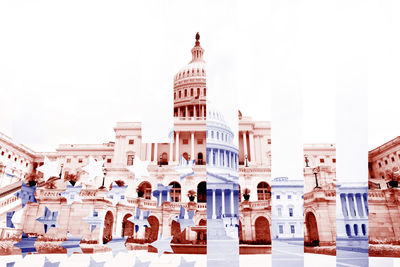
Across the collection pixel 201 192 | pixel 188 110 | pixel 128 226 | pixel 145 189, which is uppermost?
pixel 188 110

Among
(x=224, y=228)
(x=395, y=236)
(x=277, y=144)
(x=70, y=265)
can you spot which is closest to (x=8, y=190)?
(x=70, y=265)

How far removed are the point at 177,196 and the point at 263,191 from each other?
17.1 feet

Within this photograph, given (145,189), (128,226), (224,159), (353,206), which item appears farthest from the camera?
(145,189)

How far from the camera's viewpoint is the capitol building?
732cm

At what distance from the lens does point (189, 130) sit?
23062mm

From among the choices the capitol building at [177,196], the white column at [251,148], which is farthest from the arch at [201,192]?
the white column at [251,148]

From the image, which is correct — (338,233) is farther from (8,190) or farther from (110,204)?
(8,190)

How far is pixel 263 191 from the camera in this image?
1739 centimetres

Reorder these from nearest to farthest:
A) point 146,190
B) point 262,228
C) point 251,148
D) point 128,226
→ point 128,226 < point 262,228 < point 146,190 < point 251,148

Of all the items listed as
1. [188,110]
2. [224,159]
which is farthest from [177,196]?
[188,110]

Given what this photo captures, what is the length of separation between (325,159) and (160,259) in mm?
10922

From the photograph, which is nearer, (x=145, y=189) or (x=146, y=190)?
(x=145, y=189)

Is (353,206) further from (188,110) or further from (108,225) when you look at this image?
A: (188,110)

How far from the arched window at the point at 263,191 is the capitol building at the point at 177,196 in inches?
2.3
